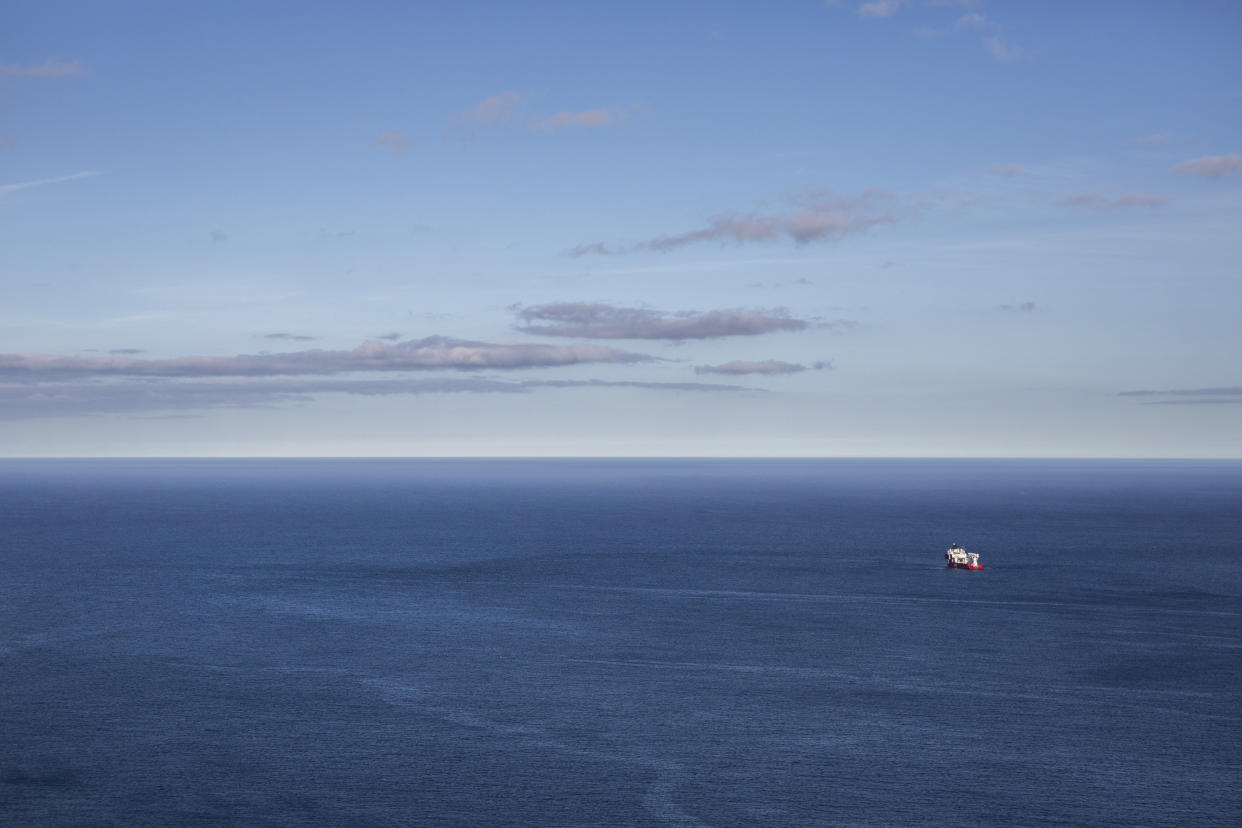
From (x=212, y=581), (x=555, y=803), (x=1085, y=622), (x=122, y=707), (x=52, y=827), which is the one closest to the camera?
(x=52, y=827)

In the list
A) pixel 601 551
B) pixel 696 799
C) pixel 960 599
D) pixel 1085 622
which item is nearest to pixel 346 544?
pixel 601 551

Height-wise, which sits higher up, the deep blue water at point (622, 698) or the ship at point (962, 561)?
the ship at point (962, 561)

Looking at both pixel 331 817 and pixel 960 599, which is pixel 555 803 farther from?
pixel 960 599

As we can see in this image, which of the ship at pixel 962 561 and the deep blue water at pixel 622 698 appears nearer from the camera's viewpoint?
the deep blue water at pixel 622 698

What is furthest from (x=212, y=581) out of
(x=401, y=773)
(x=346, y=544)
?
(x=401, y=773)

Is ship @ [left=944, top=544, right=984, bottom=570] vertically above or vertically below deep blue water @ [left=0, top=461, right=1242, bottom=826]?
above

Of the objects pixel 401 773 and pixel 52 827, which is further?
pixel 401 773

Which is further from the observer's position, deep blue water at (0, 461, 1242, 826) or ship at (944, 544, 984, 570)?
ship at (944, 544, 984, 570)

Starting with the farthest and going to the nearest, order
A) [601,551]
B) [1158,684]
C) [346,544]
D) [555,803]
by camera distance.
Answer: [346,544], [601,551], [1158,684], [555,803]

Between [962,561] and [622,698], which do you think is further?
[962,561]

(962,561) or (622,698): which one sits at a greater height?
(962,561)
